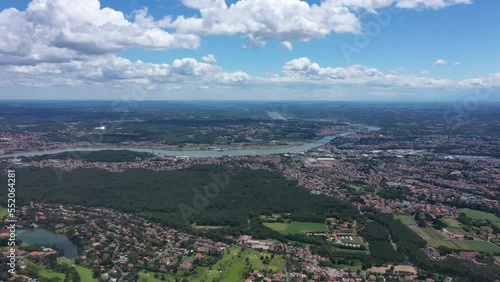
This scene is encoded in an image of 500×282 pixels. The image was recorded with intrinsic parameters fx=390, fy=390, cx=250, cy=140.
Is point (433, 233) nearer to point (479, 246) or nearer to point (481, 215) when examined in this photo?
point (479, 246)

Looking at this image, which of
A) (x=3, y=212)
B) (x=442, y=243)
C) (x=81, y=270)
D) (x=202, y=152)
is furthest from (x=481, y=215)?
(x=202, y=152)

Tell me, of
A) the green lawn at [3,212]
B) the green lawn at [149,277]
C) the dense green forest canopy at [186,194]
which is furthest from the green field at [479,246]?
the green lawn at [3,212]

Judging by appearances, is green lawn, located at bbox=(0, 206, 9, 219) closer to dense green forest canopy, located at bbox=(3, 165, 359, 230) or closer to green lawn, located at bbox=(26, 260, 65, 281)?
dense green forest canopy, located at bbox=(3, 165, 359, 230)

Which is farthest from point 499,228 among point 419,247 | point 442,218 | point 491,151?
point 491,151

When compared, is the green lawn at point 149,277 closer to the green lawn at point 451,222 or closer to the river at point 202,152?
the green lawn at point 451,222

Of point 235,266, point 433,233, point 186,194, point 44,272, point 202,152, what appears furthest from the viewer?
point 202,152
